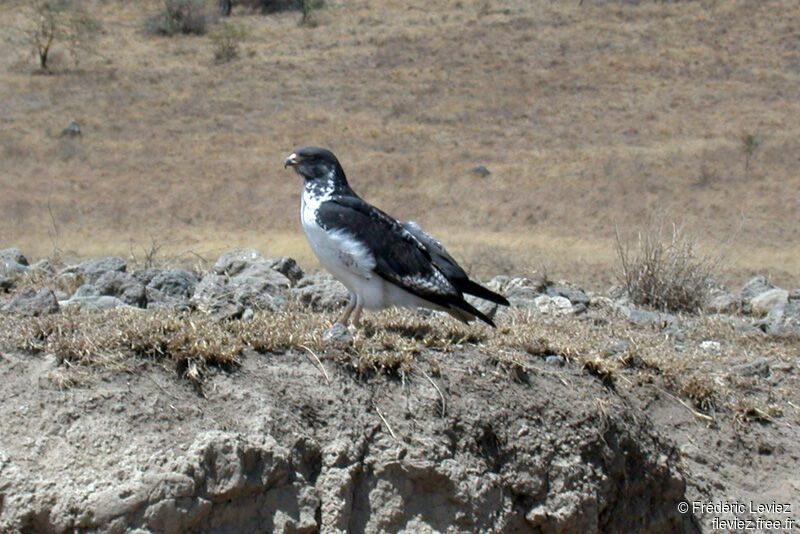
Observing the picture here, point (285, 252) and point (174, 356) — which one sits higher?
point (174, 356)

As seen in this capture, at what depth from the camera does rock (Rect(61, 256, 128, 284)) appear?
8320 millimetres

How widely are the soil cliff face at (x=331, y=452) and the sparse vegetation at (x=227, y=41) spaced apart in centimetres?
3646

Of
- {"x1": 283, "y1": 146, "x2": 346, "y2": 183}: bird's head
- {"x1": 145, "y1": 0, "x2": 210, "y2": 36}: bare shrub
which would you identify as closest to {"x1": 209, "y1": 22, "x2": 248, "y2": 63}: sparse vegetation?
{"x1": 145, "y1": 0, "x2": 210, "y2": 36}: bare shrub

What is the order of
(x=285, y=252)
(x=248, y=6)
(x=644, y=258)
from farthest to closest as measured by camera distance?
(x=248, y=6) → (x=285, y=252) → (x=644, y=258)

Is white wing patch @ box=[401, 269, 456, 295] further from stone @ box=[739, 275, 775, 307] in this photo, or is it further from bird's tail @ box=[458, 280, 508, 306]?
stone @ box=[739, 275, 775, 307]

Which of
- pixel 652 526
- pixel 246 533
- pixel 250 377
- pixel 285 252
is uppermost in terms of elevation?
pixel 250 377

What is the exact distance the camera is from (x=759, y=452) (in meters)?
6.70

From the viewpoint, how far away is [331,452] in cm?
523

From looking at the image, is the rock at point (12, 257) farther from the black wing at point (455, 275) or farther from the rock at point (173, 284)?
the black wing at point (455, 275)

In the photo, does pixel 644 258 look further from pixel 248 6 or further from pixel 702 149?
pixel 248 6

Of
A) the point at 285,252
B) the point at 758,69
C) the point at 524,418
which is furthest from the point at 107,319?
the point at 758,69

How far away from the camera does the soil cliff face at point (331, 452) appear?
185 inches

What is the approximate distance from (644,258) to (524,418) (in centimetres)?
500

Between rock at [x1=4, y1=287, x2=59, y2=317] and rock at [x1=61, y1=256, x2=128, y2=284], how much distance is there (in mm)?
1878
